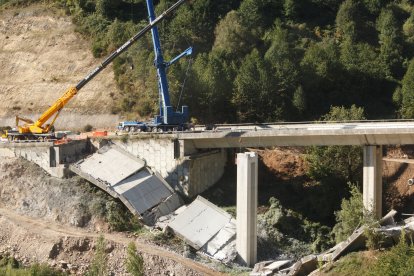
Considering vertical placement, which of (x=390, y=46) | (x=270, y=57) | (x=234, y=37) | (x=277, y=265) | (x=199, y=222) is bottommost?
(x=277, y=265)

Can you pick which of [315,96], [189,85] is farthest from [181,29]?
[315,96]

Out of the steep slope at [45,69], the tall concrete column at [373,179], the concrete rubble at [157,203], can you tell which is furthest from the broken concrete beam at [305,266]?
the steep slope at [45,69]

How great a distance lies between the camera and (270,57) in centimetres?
5134

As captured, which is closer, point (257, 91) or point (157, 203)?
point (157, 203)

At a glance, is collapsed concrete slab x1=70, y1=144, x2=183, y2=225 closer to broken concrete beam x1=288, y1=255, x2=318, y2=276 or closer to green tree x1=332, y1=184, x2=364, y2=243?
broken concrete beam x1=288, y1=255, x2=318, y2=276

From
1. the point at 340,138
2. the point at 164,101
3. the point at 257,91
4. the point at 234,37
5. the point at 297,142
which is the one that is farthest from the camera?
the point at 234,37

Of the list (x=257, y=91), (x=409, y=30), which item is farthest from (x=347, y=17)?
(x=257, y=91)

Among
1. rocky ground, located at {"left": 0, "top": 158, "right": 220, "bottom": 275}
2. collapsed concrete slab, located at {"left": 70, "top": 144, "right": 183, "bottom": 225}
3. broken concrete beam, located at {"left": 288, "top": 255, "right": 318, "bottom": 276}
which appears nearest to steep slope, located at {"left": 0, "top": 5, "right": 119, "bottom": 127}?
collapsed concrete slab, located at {"left": 70, "top": 144, "right": 183, "bottom": 225}

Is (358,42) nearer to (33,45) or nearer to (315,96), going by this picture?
(315,96)

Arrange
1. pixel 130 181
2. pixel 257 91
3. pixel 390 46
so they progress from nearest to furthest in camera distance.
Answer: pixel 130 181, pixel 257 91, pixel 390 46

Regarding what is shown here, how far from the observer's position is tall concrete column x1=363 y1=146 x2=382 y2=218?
37.1 metres

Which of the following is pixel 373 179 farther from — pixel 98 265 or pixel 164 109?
pixel 98 265

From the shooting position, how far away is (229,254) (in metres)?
35.8

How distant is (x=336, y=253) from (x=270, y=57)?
22.2 metres
